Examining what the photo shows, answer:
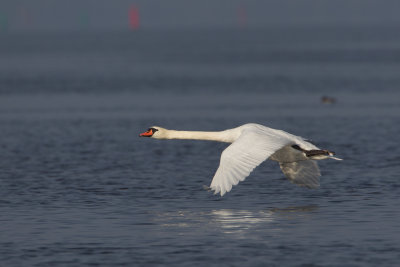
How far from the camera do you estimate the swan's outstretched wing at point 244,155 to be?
52.1 feet

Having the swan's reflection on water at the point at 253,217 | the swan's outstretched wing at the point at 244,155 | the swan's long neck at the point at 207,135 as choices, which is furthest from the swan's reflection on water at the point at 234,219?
the swan's long neck at the point at 207,135

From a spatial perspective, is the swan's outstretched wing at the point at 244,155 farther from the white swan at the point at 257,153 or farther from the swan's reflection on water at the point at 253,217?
the swan's reflection on water at the point at 253,217

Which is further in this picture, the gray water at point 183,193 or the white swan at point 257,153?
the white swan at point 257,153

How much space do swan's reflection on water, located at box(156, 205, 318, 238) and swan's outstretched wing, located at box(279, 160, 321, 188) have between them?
3.60 ft

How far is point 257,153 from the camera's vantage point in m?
17.1

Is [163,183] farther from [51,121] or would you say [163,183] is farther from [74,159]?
[51,121]

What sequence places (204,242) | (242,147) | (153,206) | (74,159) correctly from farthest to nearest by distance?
1. (74,159)
2. (153,206)
3. (242,147)
4. (204,242)

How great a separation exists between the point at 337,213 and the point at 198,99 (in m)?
34.8

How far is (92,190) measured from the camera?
2159 cm

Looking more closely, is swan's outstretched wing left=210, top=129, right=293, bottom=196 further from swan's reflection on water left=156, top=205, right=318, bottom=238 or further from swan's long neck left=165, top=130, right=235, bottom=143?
swan's reflection on water left=156, top=205, right=318, bottom=238

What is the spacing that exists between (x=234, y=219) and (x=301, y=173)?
292 cm

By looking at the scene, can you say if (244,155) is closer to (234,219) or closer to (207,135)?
(234,219)

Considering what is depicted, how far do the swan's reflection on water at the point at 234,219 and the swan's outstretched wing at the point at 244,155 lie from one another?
1.01 m

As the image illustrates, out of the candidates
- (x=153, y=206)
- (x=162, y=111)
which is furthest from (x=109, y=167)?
(x=162, y=111)
